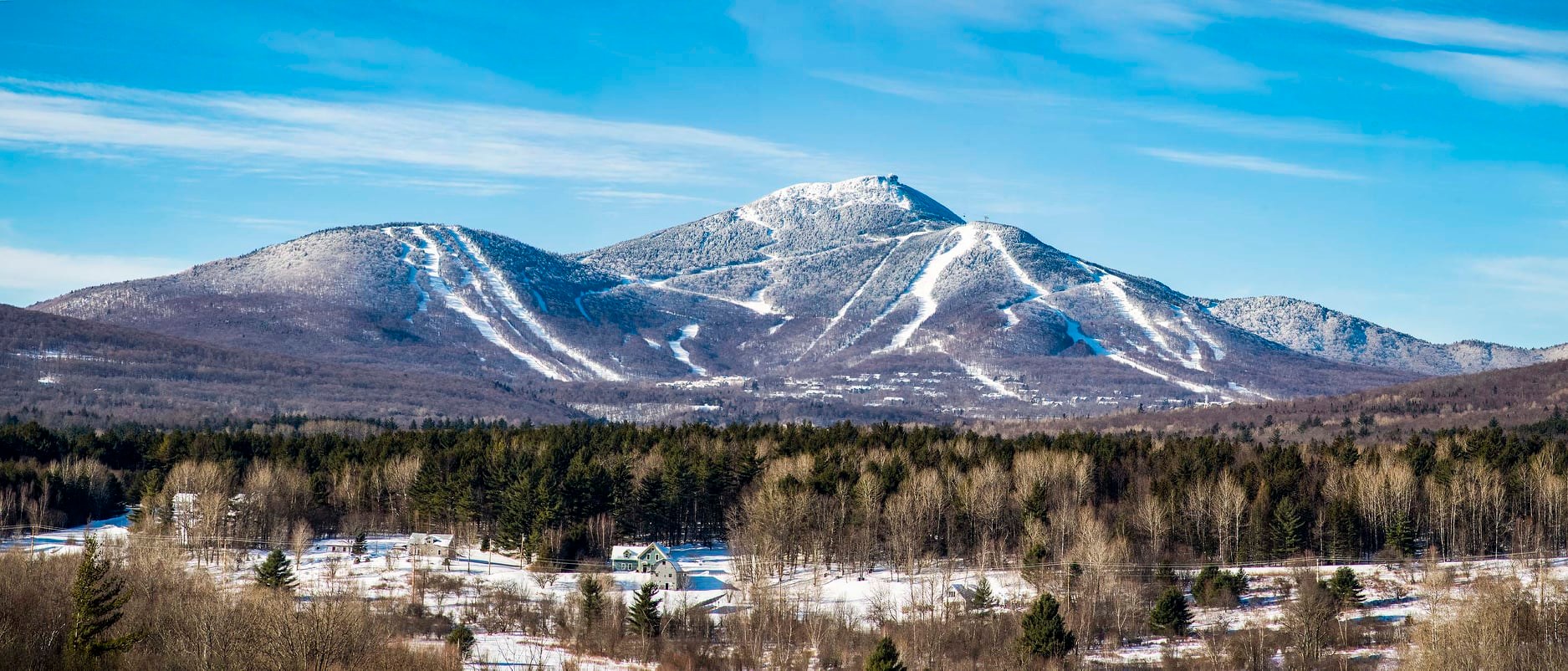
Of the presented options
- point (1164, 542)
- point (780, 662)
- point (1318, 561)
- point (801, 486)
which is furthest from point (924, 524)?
point (780, 662)

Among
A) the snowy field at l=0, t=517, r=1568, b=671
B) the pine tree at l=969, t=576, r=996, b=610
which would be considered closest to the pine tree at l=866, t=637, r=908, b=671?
the snowy field at l=0, t=517, r=1568, b=671

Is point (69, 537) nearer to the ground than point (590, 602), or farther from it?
farther from it

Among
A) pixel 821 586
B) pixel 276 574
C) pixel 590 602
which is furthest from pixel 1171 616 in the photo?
pixel 276 574

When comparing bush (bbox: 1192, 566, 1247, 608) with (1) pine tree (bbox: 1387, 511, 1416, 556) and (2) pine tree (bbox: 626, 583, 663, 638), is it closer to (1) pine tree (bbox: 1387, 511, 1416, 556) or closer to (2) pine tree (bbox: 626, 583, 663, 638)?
(1) pine tree (bbox: 1387, 511, 1416, 556)

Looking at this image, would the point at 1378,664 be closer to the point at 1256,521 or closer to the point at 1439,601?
the point at 1439,601

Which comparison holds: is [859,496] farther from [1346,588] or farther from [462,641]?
[462,641]

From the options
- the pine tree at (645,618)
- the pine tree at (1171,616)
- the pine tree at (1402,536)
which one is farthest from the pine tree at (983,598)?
the pine tree at (1402,536)
